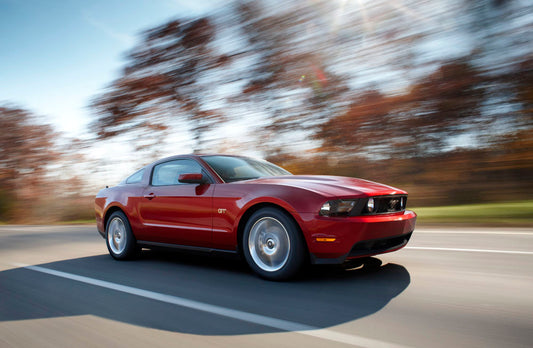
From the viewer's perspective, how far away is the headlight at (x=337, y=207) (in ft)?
12.6

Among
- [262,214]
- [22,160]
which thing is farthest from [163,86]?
[262,214]

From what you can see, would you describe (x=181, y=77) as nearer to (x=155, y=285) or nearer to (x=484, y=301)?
(x=155, y=285)

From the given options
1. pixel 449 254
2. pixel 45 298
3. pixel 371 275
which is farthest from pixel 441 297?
pixel 45 298

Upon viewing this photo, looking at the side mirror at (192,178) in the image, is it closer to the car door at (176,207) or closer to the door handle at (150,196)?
the car door at (176,207)

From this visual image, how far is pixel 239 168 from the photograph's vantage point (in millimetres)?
5102

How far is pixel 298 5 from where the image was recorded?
559 inches

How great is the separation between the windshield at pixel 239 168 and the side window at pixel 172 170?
186 mm

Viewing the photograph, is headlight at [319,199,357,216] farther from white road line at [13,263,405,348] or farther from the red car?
white road line at [13,263,405,348]

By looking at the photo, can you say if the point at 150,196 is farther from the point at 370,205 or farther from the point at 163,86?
the point at 163,86

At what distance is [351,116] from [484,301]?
11.2 meters

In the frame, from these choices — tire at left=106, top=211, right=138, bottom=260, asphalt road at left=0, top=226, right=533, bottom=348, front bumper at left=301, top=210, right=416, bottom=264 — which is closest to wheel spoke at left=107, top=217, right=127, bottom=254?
tire at left=106, top=211, right=138, bottom=260

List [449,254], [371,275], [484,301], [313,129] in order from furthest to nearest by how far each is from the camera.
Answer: [313,129] < [449,254] < [371,275] < [484,301]

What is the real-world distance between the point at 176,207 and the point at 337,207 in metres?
2.08

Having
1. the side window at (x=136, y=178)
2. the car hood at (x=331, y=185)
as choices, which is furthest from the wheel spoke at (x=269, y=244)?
the side window at (x=136, y=178)
